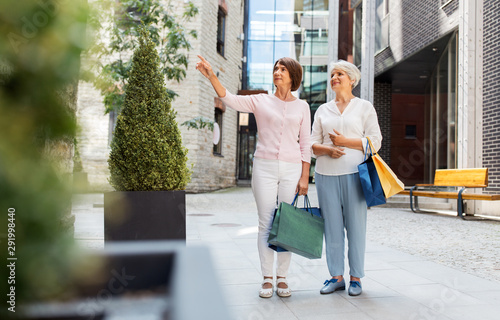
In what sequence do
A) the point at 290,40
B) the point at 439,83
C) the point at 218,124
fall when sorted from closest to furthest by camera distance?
the point at 439,83 < the point at 218,124 < the point at 290,40

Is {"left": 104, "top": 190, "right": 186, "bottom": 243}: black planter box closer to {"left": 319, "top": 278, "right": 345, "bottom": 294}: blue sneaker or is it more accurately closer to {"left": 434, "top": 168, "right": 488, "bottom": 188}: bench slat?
{"left": 319, "top": 278, "right": 345, "bottom": 294}: blue sneaker

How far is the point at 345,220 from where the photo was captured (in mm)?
3348

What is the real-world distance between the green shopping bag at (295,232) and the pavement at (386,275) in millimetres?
383

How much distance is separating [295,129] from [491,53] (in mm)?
7201

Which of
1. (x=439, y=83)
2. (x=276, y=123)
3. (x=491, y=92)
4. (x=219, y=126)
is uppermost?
(x=439, y=83)

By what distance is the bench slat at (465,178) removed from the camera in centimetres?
801

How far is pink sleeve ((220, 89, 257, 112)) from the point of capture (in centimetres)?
317

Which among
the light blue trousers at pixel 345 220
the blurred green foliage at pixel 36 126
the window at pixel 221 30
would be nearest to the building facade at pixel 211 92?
the window at pixel 221 30

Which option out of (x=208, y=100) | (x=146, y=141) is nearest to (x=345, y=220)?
(x=146, y=141)

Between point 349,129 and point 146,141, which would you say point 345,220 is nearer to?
point 349,129

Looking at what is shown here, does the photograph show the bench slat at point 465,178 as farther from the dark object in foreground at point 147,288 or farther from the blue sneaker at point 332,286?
the dark object in foreground at point 147,288

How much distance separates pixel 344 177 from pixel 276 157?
576 mm

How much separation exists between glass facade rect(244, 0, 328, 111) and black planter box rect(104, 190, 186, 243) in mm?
18060

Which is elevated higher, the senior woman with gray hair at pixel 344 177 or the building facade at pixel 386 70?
the building facade at pixel 386 70
